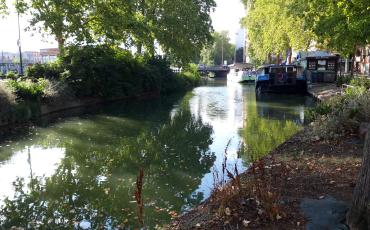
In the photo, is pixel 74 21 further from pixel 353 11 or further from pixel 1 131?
pixel 353 11

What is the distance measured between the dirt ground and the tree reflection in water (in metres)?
1.57

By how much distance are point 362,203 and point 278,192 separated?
1.62m

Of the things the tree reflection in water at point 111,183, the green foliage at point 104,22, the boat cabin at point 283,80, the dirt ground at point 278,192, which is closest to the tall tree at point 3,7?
the green foliage at point 104,22

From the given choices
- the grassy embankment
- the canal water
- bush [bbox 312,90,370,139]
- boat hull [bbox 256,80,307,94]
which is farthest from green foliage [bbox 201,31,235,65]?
the grassy embankment

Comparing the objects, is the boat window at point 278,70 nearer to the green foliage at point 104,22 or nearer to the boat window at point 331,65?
the boat window at point 331,65

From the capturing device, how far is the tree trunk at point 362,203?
180 inches

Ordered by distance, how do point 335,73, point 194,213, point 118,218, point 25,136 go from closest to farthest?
point 194,213 → point 118,218 → point 25,136 → point 335,73

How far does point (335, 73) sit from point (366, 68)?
4332 millimetres

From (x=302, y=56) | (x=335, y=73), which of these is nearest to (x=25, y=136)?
A: (x=335, y=73)

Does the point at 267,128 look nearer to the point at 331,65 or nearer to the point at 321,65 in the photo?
the point at 331,65

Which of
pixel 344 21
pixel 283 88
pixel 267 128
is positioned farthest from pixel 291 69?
pixel 267 128

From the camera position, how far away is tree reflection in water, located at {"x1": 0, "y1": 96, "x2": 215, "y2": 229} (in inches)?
297

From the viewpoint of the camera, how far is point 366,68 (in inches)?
1689

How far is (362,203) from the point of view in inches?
183
